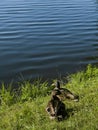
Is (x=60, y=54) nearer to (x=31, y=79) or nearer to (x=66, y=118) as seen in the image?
(x=31, y=79)

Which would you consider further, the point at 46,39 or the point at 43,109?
the point at 46,39

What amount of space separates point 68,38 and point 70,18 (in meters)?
5.72

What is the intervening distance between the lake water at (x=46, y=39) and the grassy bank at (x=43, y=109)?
2856 millimetres

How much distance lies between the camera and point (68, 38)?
64.0 ft

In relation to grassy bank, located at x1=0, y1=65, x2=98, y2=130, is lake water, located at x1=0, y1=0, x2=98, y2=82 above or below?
above

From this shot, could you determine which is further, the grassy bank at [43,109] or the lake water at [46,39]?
the lake water at [46,39]

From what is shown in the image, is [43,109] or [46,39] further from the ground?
[46,39]

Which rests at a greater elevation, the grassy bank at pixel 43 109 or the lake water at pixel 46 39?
the lake water at pixel 46 39

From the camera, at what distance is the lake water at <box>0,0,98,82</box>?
14.8 metres

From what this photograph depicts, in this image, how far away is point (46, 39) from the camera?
1933cm

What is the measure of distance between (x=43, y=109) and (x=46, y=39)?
10991 millimetres

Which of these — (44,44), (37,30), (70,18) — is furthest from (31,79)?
(70,18)

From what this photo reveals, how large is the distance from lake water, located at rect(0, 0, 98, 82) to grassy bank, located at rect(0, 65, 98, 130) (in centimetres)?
286

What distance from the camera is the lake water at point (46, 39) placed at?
14.8 m
